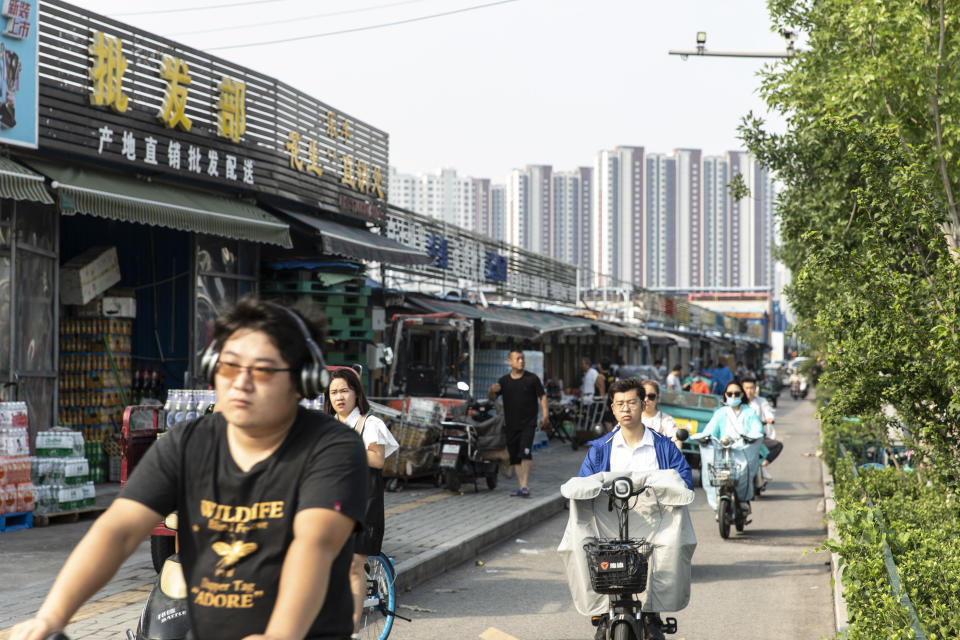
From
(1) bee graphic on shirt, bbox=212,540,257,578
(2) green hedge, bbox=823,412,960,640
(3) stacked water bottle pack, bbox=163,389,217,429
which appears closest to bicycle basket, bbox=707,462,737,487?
(2) green hedge, bbox=823,412,960,640

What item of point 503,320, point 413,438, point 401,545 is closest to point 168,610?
point 401,545

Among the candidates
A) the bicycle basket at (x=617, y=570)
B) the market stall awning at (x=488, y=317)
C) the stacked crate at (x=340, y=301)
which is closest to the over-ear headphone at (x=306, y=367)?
the bicycle basket at (x=617, y=570)

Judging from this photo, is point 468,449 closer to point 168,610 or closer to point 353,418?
point 353,418

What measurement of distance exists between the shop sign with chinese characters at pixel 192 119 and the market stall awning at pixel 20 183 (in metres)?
0.78

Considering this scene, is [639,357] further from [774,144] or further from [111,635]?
[111,635]

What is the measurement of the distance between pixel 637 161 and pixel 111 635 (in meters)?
168

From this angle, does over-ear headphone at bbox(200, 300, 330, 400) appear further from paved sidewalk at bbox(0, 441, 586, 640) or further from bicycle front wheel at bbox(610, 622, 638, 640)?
paved sidewalk at bbox(0, 441, 586, 640)

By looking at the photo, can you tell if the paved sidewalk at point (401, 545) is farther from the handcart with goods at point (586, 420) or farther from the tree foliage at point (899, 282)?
the handcart with goods at point (586, 420)

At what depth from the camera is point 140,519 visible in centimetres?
262

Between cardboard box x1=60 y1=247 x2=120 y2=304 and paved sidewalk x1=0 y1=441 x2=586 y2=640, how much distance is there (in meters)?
4.00

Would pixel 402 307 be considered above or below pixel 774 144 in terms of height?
below

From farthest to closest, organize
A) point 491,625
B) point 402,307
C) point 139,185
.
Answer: point 402,307 < point 139,185 < point 491,625

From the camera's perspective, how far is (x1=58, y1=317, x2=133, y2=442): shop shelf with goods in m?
14.5

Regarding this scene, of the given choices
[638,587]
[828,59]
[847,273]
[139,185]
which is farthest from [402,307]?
[638,587]
